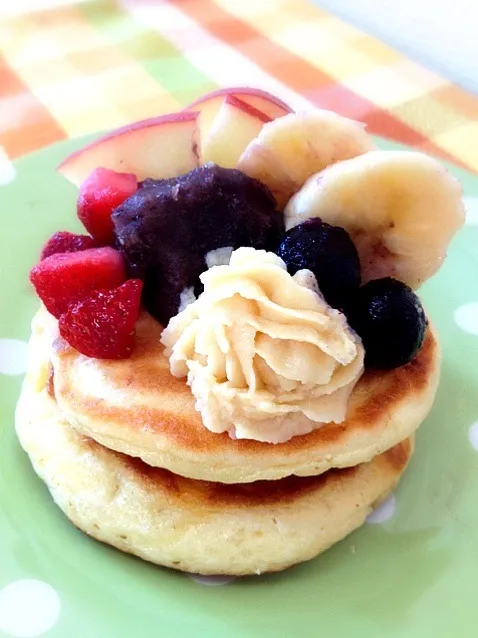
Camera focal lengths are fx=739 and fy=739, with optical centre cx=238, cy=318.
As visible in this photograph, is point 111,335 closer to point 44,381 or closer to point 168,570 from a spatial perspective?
point 44,381

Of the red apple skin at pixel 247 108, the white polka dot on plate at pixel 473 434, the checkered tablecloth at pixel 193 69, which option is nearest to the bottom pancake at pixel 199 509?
the white polka dot on plate at pixel 473 434

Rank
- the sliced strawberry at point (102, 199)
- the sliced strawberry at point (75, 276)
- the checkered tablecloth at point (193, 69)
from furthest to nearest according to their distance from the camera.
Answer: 1. the checkered tablecloth at point (193, 69)
2. the sliced strawberry at point (102, 199)
3. the sliced strawberry at point (75, 276)

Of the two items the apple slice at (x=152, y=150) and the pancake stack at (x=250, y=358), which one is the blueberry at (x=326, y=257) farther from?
the apple slice at (x=152, y=150)

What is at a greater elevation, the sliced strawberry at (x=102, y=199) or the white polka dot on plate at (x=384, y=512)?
the sliced strawberry at (x=102, y=199)

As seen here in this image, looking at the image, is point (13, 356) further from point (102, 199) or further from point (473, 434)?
point (473, 434)

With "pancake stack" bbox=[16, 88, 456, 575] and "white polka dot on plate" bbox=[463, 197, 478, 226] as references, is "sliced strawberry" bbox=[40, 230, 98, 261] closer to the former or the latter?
"pancake stack" bbox=[16, 88, 456, 575]

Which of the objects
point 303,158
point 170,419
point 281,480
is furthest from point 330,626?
point 303,158
